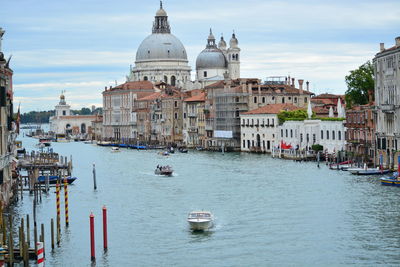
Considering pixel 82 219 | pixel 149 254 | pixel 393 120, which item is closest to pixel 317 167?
pixel 393 120

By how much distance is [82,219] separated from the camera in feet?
88.1

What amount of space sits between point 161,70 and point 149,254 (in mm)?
86932

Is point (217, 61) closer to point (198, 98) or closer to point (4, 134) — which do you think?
point (198, 98)

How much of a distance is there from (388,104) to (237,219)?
15.6 metres

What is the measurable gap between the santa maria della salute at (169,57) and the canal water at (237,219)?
5936 centimetres

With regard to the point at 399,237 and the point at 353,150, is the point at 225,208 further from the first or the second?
the point at 353,150

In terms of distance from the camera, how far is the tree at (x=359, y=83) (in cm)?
5519

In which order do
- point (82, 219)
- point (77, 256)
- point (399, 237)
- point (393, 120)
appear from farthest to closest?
point (393, 120), point (82, 219), point (399, 237), point (77, 256)

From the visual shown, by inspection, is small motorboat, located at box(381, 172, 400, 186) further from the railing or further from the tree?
the tree

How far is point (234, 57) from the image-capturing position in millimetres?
100750

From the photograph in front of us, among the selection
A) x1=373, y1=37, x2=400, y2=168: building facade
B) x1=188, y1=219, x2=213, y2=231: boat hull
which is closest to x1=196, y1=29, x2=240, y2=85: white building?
x1=373, y1=37, x2=400, y2=168: building facade

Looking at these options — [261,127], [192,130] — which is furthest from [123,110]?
[261,127]

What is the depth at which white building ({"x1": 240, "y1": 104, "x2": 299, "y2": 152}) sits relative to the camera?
60.8 m

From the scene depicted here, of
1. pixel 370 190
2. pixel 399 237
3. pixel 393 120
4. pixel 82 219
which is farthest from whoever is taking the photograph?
pixel 393 120
